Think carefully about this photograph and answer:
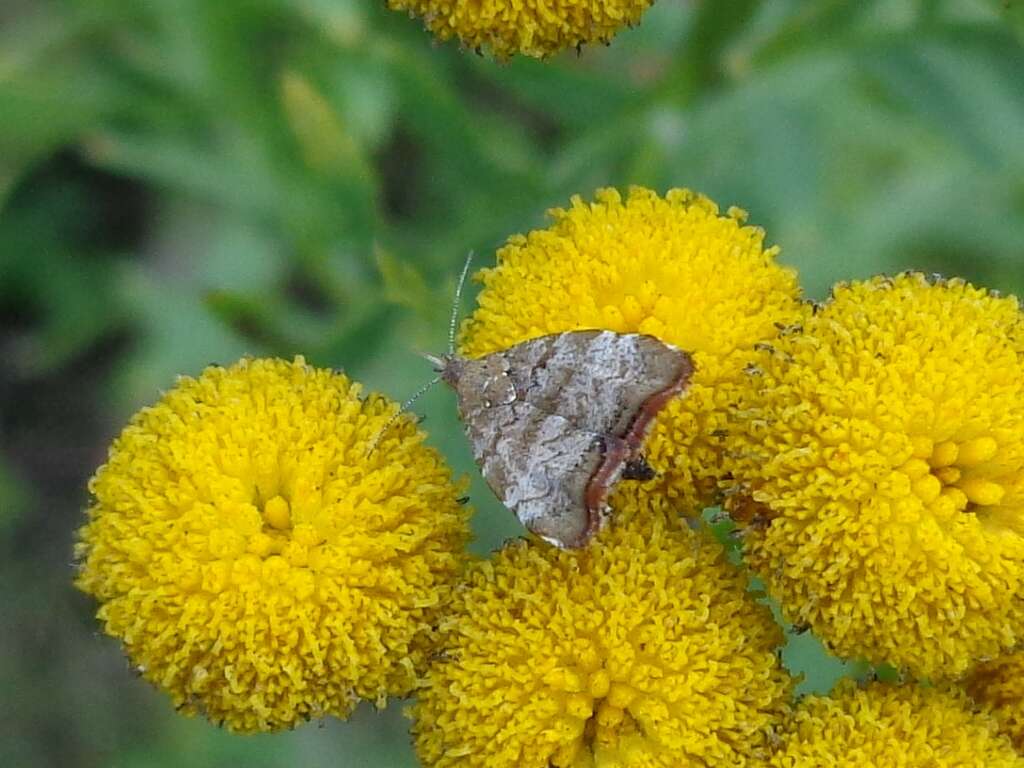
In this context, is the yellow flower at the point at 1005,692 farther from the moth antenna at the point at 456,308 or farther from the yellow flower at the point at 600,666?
the moth antenna at the point at 456,308

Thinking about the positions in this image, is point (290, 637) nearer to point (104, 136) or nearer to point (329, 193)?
point (329, 193)

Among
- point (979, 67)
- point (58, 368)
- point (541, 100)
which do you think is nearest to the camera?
point (979, 67)

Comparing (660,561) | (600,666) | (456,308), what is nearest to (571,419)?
(660,561)

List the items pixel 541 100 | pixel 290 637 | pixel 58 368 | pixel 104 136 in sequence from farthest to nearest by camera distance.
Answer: pixel 58 368 → pixel 104 136 → pixel 541 100 → pixel 290 637

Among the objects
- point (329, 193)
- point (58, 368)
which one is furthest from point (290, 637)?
point (58, 368)

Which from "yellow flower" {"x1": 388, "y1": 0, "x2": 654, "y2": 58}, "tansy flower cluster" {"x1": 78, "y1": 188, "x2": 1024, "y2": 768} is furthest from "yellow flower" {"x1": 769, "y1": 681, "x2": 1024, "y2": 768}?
"yellow flower" {"x1": 388, "y1": 0, "x2": 654, "y2": 58}

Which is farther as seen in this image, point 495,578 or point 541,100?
point 541,100
